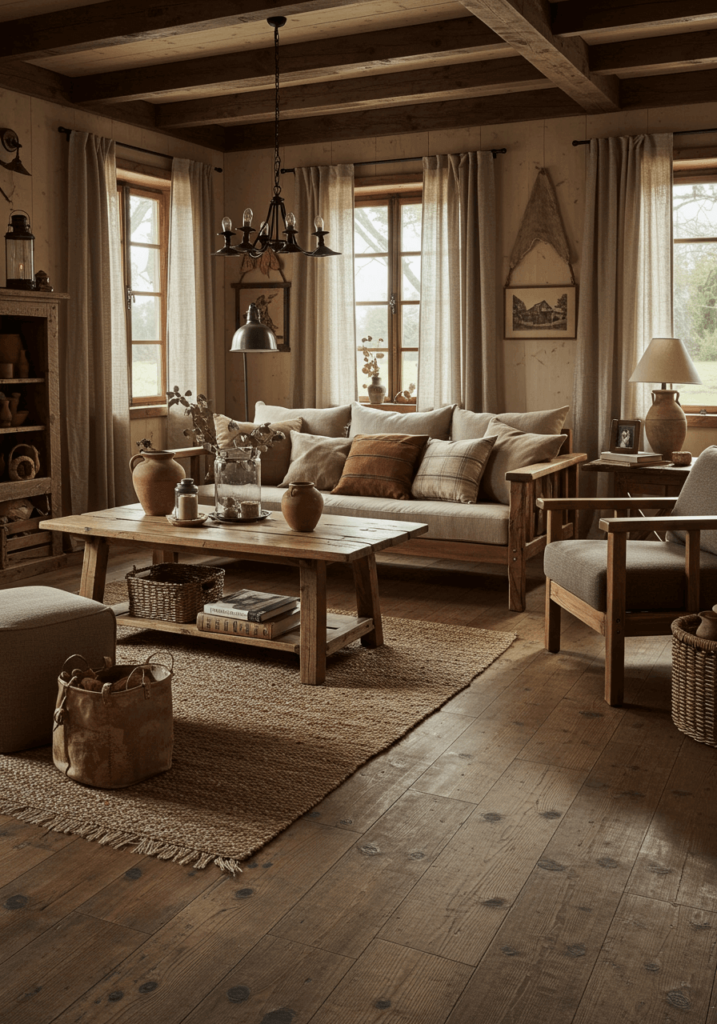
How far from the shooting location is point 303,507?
3.74 metres

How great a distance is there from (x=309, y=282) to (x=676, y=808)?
15.9 feet

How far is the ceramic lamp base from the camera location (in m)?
5.09

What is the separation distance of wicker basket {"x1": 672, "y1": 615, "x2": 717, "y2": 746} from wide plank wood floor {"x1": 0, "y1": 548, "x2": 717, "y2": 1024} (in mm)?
63

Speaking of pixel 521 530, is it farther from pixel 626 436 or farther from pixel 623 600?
pixel 623 600

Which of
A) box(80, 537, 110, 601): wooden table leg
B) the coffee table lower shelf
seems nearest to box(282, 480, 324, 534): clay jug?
the coffee table lower shelf

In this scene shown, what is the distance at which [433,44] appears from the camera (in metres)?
4.82

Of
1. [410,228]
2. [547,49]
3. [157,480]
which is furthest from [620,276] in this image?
[157,480]

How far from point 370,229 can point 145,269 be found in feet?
5.10

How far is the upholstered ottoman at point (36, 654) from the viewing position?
279 centimetres

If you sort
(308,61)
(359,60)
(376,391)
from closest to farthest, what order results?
(359,60) → (308,61) → (376,391)

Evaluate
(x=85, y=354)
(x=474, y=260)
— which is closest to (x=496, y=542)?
(x=474, y=260)

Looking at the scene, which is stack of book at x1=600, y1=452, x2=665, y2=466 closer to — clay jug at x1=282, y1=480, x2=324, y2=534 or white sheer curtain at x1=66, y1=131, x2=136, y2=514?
clay jug at x1=282, y1=480, x2=324, y2=534

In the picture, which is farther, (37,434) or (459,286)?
(459,286)

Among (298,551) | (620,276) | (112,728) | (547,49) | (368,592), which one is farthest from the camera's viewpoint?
(620,276)
